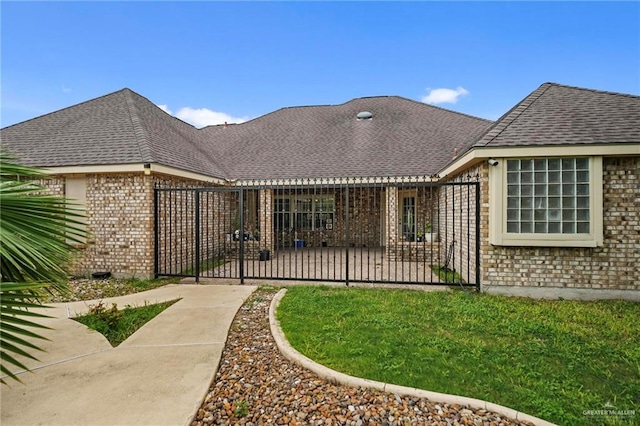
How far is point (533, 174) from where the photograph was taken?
6.04 metres

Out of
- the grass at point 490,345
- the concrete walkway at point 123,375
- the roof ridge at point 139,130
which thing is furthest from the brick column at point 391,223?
the roof ridge at point 139,130

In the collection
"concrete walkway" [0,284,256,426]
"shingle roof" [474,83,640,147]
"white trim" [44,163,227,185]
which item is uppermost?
"shingle roof" [474,83,640,147]

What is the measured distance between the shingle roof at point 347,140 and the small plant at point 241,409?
30.5 ft

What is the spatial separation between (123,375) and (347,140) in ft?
39.3

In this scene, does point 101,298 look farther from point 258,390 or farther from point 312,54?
point 312,54

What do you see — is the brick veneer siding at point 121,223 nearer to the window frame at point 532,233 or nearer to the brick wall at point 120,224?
the brick wall at point 120,224

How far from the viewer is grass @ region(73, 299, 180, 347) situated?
4.39 meters

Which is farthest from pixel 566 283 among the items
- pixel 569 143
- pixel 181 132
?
pixel 181 132

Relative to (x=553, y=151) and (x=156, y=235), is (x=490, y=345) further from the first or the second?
(x=156, y=235)

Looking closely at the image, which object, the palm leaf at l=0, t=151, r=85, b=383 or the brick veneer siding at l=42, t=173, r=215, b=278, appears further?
the brick veneer siding at l=42, t=173, r=215, b=278

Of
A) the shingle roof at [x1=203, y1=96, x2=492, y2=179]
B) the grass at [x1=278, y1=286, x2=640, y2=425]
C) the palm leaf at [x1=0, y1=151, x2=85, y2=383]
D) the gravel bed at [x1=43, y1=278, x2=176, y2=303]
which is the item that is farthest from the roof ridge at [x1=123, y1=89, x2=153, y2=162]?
the palm leaf at [x1=0, y1=151, x2=85, y2=383]

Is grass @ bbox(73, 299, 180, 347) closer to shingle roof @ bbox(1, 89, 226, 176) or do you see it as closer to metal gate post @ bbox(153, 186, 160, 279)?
metal gate post @ bbox(153, 186, 160, 279)

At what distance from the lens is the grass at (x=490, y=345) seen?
2.85 meters

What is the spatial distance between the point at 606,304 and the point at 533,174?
2790 mm
